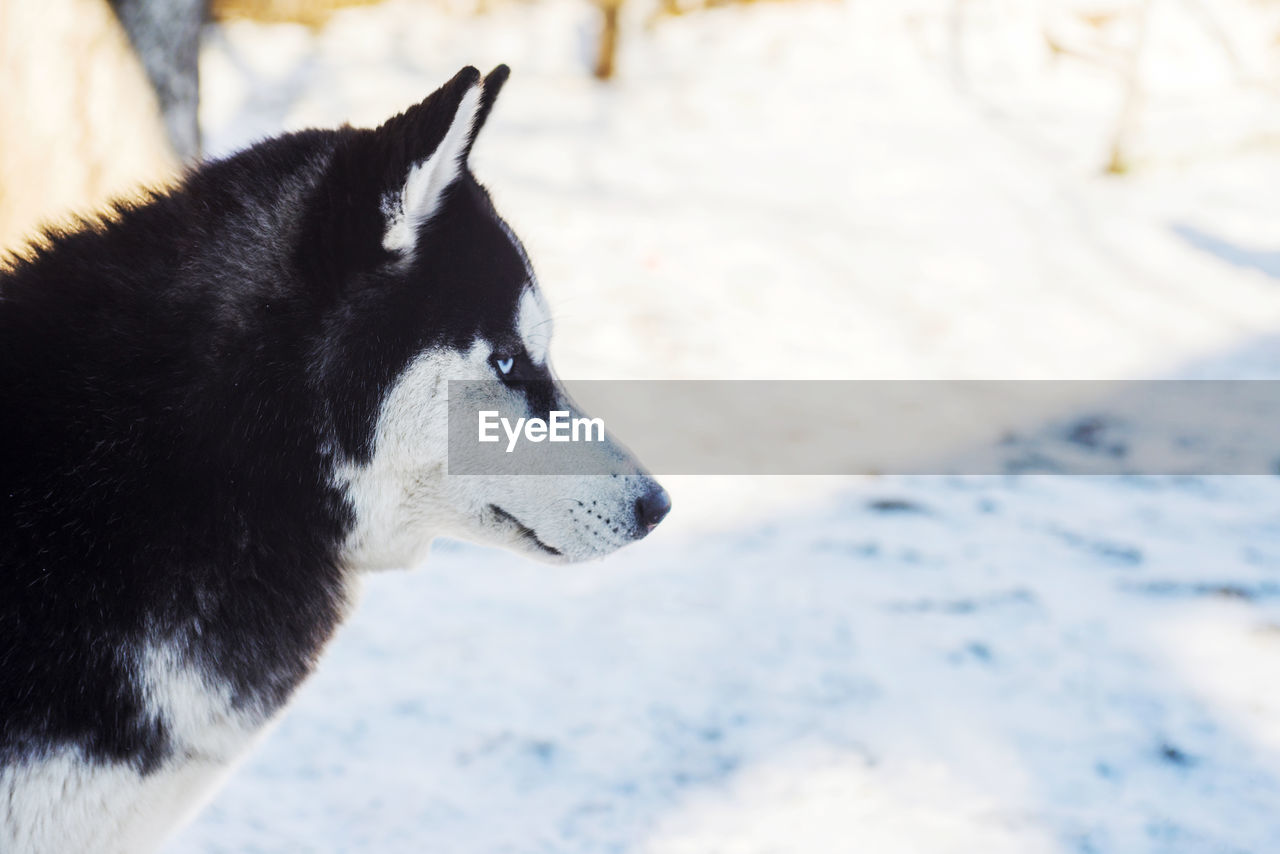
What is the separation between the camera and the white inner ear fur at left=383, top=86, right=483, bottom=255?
63.5 inches

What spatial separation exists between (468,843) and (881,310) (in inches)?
150

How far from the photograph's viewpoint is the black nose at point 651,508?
6.56 ft

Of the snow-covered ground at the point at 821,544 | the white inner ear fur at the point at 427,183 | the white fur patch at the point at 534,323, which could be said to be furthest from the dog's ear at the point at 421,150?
the snow-covered ground at the point at 821,544

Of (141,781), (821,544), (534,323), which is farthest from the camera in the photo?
(821,544)

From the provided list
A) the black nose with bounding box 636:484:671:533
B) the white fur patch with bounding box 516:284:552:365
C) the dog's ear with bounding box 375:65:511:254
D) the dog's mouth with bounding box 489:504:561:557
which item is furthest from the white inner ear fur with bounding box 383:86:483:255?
the black nose with bounding box 636:484:671:533

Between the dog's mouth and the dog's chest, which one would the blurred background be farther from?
the dog's mouth

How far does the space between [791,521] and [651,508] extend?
5.95 feet

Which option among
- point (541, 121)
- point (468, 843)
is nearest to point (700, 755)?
point (468, 843)

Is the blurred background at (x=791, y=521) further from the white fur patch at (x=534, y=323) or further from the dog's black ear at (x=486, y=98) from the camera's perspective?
the white fur patch at (x=534, y=323)

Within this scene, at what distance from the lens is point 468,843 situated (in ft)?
7.53

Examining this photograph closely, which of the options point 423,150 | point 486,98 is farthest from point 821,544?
point 423,150

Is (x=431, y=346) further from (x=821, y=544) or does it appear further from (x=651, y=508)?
(x=821, y=544)

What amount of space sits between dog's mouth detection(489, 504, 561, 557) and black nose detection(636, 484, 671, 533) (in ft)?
0.59

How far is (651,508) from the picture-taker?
6.57 feet
